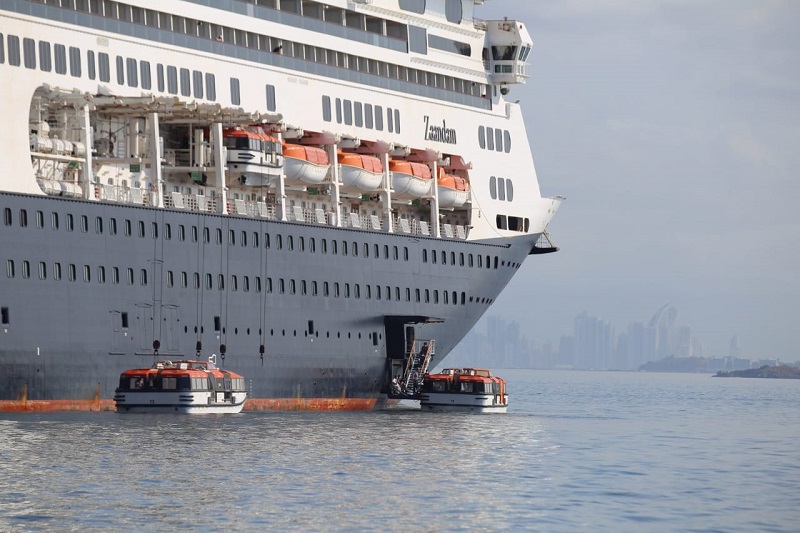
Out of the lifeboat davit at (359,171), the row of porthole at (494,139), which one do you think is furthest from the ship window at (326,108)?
the row of porthole at (494,139)

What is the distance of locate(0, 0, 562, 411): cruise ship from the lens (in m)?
59.7

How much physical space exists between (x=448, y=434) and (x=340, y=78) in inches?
853

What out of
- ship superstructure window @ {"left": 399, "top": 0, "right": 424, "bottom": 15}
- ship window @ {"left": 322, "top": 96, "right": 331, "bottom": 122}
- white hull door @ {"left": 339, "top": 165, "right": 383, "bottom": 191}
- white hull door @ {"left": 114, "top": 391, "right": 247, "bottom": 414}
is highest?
ship superstructure window @ {"left": 399, "top": 0, "right": 424, "bottom": 15}

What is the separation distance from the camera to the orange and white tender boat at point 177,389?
61156mm

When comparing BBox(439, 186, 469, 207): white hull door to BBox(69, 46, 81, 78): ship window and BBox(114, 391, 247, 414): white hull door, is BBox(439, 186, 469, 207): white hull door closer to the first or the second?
BBox(114, 391, 247, 414): white hull door

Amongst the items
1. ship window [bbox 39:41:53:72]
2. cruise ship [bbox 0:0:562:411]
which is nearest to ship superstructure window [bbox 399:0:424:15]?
cruise ship [bbox 0:0:562:411]

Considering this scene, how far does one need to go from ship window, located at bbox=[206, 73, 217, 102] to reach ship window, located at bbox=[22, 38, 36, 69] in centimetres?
977

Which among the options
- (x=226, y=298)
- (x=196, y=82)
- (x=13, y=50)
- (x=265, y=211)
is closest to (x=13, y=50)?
(x=13, y=50)

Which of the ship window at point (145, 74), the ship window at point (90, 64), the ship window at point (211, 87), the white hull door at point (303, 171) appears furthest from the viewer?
the white hull door at point (303, 171)

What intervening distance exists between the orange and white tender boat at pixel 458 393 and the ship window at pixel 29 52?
24.1 meters

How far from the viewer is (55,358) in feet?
193

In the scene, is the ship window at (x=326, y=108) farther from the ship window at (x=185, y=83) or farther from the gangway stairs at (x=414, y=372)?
the gangway stairs at (x=414, y=372)

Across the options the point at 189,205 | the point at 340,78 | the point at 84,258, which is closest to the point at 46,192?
the point at 84,258

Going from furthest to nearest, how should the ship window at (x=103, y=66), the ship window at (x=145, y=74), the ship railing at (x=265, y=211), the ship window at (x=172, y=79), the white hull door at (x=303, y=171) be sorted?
the white hull door at (x=303, y=171) < the ship window at (x=172, y=79) < the ship window at (x=145, y=74) < the ship window at (x=103, y=66) < the ship railing at (x=265, y=211)
